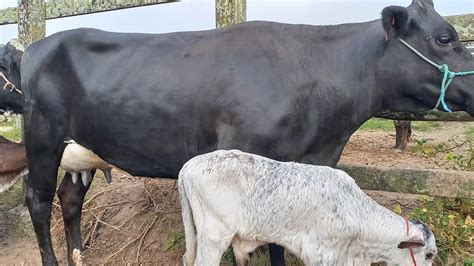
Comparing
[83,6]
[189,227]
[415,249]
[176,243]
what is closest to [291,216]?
[189,227]

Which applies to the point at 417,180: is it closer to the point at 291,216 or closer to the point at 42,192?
the point at 291,216

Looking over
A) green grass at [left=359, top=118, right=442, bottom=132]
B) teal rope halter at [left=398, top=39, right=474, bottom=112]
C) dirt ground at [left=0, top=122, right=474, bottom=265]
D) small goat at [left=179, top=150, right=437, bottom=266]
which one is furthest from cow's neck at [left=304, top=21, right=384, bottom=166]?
green grass at [left=359, top=118, right=442, bottom=132]

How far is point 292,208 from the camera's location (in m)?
3.13

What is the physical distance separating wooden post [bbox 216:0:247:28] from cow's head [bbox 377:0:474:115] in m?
1.29

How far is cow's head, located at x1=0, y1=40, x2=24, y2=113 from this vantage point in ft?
19.7

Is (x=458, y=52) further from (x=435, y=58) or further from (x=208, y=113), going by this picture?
(x=208, y=113)

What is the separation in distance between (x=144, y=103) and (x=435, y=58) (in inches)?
70.3

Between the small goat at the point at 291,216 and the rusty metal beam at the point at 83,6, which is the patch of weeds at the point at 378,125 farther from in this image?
the small goat at the point at 291,216

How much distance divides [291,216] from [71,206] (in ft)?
8.17

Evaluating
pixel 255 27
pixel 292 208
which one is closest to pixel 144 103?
pixel 255 27

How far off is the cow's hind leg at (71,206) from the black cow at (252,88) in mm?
802

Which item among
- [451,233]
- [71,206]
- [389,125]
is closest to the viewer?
[451,233]

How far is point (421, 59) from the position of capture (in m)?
3.71

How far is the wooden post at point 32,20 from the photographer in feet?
18.9
